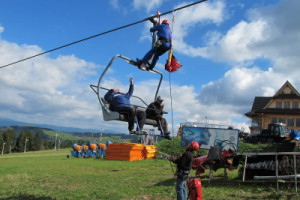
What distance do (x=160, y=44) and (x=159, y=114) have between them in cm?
241

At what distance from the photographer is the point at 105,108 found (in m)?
8.19

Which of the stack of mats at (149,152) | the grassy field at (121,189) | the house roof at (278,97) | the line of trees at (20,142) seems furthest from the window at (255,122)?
the line of trees at (20,142)

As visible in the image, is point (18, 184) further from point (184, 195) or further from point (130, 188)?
point (184, 195)

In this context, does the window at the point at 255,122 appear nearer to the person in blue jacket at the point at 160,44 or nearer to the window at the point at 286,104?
the window at the point at 286,104

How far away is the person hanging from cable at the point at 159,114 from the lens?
8930mm

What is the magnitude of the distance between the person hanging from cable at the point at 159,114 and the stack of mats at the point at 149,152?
19.0 m

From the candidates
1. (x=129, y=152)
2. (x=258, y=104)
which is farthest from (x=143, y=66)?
(x=258, y=104)

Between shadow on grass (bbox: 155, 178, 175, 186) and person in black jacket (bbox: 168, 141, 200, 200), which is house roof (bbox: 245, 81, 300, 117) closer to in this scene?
shadow on grass (bbox: 155, 178, 175, 186)

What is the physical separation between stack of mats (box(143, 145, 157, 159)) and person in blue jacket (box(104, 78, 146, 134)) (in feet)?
65.1

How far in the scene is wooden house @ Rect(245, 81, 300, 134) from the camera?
47125 millimetres

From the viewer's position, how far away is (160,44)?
7457mm

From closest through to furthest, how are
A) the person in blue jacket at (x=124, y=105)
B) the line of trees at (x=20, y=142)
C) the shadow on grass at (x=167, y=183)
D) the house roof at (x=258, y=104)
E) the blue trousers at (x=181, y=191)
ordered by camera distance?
the person in blue jacket at (x=124, y=105) → the blue trousers at (x=181, y=191) → the shadow on grass at (x=167, y=183) → the house roof at (x=258, y=104) → the line of trees at (x=20, y=142)

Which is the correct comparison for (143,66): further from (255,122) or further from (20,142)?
(20,142)

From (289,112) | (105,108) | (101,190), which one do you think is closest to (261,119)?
(289,112)
